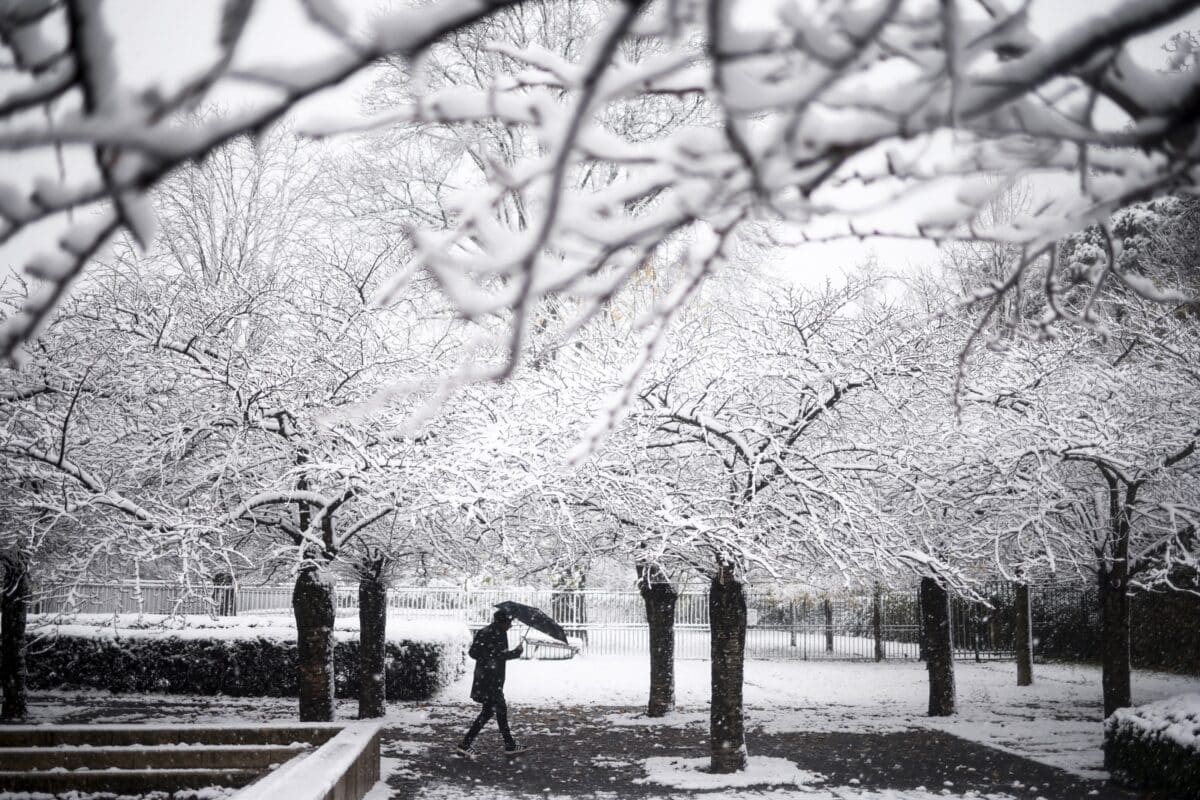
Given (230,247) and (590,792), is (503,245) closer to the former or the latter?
(590,792)

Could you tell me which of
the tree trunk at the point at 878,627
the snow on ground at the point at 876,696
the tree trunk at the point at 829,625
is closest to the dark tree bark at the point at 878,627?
the tree trunk at the point at 878,627

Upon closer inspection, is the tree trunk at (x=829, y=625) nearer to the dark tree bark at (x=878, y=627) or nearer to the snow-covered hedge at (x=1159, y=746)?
the dark tree bark at (x=878, y=627)

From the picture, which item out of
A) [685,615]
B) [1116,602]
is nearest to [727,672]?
[1116,602]

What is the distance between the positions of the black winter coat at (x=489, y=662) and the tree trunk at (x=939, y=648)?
20.2ft

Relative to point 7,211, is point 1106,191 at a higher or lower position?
higher

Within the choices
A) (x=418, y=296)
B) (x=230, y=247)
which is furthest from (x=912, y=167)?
(x=230, y=247)

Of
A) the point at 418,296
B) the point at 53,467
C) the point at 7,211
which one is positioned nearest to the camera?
the point at 7,211

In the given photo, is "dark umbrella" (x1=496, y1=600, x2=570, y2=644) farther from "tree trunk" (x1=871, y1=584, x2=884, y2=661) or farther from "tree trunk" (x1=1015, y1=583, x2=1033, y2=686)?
"tree trunk" (x1=871, y1=584, x2=884, y2=661)

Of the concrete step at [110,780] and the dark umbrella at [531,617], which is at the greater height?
the dark umbrella at [531,617]

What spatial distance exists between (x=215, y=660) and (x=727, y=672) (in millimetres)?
9536

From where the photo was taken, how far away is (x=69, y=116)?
1.30 metres

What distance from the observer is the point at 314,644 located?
378 inches

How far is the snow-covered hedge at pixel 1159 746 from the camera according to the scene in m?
7.38

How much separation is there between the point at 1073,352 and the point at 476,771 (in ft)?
27.1
